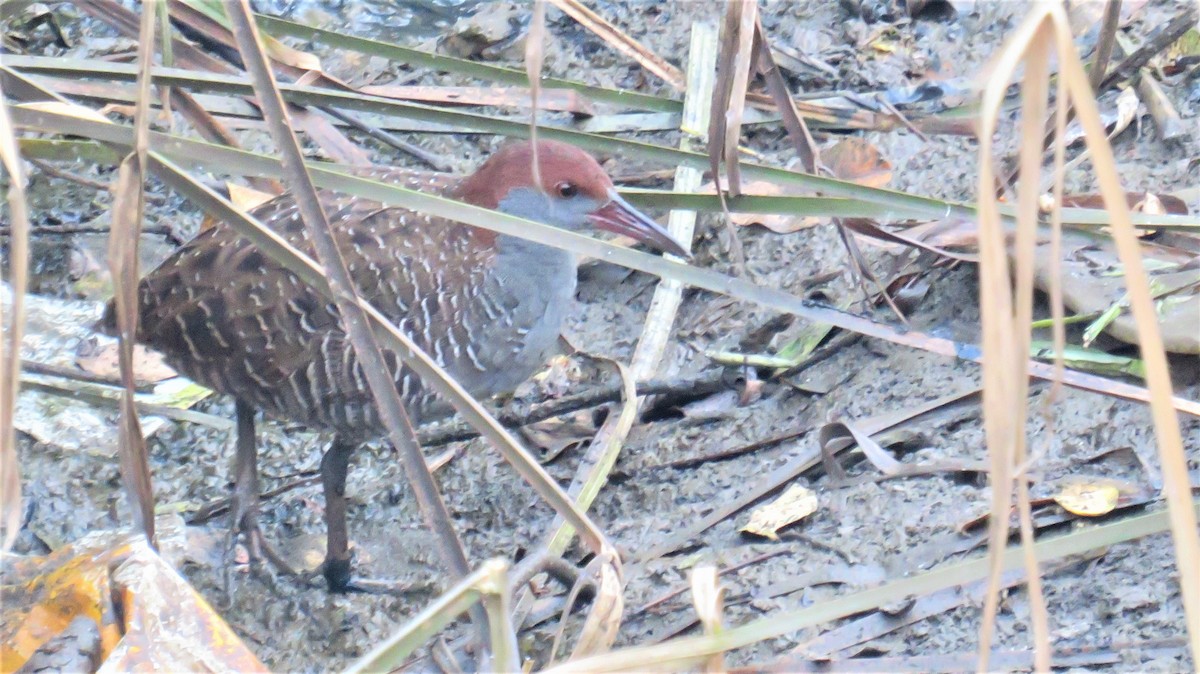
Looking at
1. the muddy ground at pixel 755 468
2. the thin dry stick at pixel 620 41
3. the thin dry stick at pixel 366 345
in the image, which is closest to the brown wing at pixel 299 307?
the muddy ground at pixel 755 468

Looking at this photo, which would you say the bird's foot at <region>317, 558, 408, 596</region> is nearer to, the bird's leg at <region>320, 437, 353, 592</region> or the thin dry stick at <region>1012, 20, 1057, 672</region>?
the bird's leg at <region>320, 437, 353, 592</region>

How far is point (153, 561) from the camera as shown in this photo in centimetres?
191

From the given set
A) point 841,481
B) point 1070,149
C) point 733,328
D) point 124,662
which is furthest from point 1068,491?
point 124,662

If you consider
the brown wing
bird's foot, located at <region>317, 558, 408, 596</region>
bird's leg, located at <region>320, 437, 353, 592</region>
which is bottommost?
bird's foot, located at <region>317, 558, 408, 596</region>

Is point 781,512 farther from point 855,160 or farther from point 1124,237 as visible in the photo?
point 1124,237

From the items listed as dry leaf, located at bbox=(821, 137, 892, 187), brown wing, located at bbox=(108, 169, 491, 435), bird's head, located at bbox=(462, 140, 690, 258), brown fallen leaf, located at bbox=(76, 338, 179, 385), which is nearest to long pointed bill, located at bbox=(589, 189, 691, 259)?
bird's head, located at bbox=(462, 140, 690, 258)

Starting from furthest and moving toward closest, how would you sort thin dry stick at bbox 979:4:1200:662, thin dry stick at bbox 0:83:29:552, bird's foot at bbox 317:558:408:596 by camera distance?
bird's foot at bbox 317:558:408:596, thin dry stick at bbox 0:83:29:552, thin dry stick at bbox 979:4:1200:662

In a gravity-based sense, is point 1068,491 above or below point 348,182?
below

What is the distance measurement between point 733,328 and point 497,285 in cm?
82

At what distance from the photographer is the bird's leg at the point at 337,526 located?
126 inches

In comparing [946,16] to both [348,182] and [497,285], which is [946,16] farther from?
[348,182]

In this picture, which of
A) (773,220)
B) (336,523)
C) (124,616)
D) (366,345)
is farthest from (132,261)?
(773,220)

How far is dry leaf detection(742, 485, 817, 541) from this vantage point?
283cm

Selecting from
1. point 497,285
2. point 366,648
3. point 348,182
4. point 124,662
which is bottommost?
point 366,648
